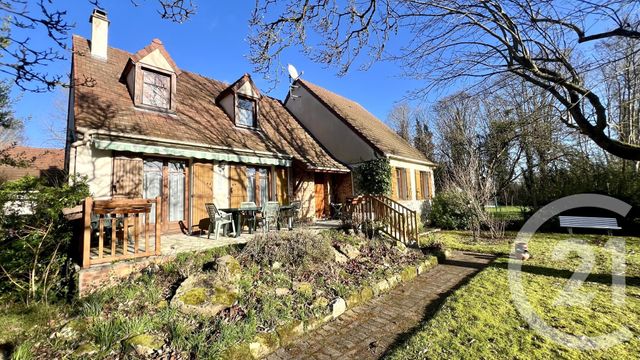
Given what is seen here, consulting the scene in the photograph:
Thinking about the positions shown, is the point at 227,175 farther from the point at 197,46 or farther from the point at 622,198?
the point at 622,198

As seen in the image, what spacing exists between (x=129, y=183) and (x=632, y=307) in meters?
13.8

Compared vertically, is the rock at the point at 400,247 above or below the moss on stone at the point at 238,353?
above

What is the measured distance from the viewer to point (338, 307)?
5906 mm

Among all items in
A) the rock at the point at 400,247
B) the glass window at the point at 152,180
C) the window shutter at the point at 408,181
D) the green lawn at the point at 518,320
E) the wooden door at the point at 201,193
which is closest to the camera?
the green lawn at the point at 518,320

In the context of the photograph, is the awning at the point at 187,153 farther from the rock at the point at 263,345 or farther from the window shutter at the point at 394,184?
the rock at the point at 263,345

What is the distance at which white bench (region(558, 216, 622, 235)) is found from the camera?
13.9 m

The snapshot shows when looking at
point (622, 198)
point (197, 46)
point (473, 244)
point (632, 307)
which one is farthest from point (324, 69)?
Result: point (622, 198)

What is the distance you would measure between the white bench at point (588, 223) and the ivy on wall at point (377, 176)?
9.31 meters

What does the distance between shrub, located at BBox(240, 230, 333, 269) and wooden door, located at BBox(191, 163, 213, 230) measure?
4.58 meters

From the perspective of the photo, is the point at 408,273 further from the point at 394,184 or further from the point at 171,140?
the point at 394,184

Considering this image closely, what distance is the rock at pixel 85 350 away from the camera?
3.97 metres

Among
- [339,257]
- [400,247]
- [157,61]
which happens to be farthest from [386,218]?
[157,61]

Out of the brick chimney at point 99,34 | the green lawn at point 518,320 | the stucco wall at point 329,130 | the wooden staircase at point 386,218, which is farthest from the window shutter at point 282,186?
the green lawn at point 518,320

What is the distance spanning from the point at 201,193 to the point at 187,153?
74.3 inches
